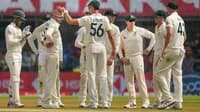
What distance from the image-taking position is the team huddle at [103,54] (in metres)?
17.2

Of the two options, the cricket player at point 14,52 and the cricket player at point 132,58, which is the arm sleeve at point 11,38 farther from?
the cricket player at point 132,58

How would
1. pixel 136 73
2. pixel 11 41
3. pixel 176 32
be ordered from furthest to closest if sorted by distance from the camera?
pixel 136 73
pixel 11 41
pixel 176 32

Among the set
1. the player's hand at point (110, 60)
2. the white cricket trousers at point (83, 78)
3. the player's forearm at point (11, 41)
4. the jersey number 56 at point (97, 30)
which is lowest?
the white cricket trousers at point (83, 78)

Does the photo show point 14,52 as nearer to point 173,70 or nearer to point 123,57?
point 123,57

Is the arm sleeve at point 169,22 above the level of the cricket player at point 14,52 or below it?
above

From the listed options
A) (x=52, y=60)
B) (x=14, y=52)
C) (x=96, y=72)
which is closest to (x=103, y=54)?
(x=96, y=72)

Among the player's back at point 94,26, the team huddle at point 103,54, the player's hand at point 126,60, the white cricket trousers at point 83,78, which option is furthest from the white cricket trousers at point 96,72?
the white cricket trousers at point 83,78

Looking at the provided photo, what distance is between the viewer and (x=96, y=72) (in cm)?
1736

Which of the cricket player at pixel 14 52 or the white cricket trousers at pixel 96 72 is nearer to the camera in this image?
the white cricket trousers at pixel 96 72

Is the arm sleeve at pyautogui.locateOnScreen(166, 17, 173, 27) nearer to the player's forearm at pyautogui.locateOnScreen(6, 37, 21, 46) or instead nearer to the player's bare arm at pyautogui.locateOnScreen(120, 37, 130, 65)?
the player's bare arm at pyautogui.locateOnScreen(120, 37, 130, 65)

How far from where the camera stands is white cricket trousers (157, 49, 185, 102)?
1727 centimetres

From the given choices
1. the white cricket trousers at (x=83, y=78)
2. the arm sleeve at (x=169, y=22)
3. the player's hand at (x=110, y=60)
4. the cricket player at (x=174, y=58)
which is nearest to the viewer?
the arm sleeve at (x=169, y=22)

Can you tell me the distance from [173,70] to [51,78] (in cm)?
283

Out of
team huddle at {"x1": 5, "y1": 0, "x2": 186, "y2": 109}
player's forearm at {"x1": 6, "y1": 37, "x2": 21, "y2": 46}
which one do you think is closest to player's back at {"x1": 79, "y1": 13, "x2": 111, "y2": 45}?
team huddle at {"x1": 5, "y1": 0, "x2": 186, "y2": 109}
